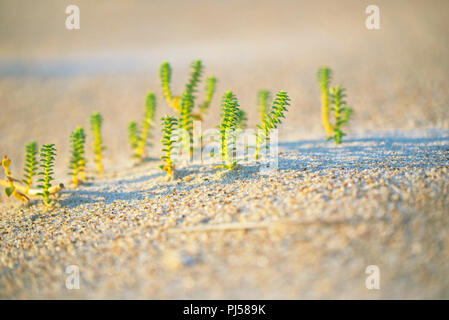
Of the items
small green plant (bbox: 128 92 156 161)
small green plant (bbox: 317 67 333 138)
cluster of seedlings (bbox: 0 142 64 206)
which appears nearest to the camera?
cluster of seedlings (bbox: 0 142 64 206)

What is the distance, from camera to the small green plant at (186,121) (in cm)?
383

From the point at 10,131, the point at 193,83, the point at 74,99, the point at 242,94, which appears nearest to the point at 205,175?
the point at 193,83

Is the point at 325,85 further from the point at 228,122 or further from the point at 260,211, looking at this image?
the point at 260,211

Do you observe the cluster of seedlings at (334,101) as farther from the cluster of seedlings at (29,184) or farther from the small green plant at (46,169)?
the cluster of seedlings at (29,184)

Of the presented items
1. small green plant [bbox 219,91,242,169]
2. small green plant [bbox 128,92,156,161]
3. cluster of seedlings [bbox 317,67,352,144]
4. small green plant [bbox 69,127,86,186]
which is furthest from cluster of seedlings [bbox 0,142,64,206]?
cluster of seedlings [bbox 317,67,352,144]

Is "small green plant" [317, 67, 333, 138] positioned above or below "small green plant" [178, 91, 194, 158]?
above

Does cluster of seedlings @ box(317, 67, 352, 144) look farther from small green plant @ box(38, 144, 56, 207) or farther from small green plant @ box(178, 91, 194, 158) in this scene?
small green plant @ box(38, 144, 56, 207)

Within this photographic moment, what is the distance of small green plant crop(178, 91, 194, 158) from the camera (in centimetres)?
383

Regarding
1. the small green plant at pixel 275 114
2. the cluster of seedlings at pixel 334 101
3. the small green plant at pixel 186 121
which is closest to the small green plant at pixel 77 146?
the small green plant at pixel 186 121

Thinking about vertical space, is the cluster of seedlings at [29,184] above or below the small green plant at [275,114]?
below

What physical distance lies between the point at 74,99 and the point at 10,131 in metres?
1.77

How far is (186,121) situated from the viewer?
3938mm

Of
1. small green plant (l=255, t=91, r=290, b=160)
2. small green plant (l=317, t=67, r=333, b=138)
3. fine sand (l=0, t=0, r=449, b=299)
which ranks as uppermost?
Result: small green plant (l=317, t=67, r=333, b=138)

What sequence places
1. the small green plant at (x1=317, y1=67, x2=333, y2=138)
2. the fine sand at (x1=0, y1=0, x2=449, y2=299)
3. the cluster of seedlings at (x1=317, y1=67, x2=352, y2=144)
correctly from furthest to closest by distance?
the small green plant at (x1=317, y1=67, x2=333, y2=138), the cluster of seedlings at (x1=317, y1=67, x2=352, y2=144), the fine sand at (x1=0, y1=0, x2=449, y2=299)
